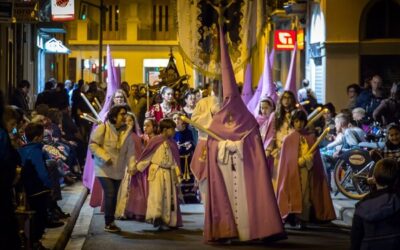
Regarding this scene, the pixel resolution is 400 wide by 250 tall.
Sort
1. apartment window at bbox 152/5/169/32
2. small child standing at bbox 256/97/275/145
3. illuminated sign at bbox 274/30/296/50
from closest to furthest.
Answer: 1. small child standing at bbox 256/97/275/145
2. illuminated sign at bbox 274/30/296/50
3. apartment window at bbox 152/5/169/32

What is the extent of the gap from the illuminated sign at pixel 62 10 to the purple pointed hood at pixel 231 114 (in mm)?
18891

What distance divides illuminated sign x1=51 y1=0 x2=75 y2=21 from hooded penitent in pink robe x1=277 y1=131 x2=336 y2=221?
17952 millimetres

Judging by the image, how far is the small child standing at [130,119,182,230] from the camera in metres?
14.6

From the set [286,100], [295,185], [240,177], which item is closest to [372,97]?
[286,100]

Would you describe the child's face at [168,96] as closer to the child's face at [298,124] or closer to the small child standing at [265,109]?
the small child standing at [265,109]

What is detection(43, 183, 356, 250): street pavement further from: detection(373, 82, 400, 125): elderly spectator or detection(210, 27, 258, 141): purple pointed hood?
detection(373, 82, 400, 125): elderly spectator

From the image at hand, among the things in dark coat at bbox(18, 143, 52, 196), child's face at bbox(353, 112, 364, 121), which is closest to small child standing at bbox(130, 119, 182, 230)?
dark coat at bbox(18, 143, 52, 196)

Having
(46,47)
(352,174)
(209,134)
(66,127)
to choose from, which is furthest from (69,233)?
(46,47)

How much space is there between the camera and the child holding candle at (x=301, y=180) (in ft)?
48.0

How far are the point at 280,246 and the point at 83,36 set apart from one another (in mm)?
51356

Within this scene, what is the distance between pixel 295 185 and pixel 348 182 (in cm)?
374

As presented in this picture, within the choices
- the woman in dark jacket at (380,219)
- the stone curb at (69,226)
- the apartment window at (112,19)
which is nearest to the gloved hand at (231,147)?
the stone curb at (69,226)

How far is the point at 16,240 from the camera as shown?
7.73 meters

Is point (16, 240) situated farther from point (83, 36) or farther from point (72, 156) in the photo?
point (83, 36)
